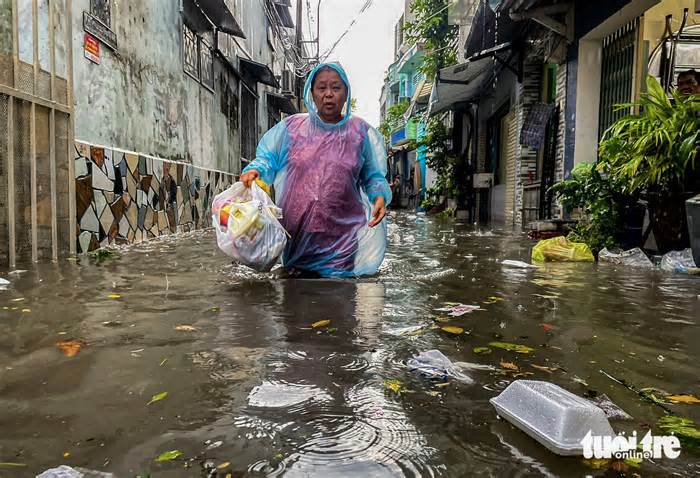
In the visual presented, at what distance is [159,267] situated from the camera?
464cm

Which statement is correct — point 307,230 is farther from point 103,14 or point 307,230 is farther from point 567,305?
point 103,14

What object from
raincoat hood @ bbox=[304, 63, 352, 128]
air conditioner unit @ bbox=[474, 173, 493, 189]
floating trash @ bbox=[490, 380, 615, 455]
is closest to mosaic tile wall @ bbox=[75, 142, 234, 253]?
raincoat hood @ bbox=[304, 63, 352, 128]

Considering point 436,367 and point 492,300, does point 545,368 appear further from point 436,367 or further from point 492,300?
point 492,300

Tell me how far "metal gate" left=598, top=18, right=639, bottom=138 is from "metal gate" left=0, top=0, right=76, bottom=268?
5985 mm

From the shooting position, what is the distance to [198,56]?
964cm

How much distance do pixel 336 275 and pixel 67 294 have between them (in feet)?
6.14

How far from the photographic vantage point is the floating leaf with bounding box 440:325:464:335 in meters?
2.52

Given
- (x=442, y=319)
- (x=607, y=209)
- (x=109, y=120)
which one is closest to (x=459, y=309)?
(x=442, y=319)

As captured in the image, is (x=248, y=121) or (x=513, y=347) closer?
(x=513, y=347)

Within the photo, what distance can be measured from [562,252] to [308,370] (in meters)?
4.11

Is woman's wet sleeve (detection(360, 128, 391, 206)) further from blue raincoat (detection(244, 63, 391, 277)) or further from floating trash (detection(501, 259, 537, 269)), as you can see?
floating trash (detection(501, 259, 537, 269))

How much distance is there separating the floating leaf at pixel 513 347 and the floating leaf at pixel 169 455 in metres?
1.39

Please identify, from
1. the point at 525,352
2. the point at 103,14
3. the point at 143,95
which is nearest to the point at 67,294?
the point at 525,352

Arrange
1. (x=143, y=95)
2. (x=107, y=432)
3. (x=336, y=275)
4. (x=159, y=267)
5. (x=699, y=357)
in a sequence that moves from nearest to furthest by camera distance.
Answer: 1. (x=107, y=432)
2. (x=699, y=357)
3. (x=336, y=275)
4. (x=159, y=267)
5. (x=143, y=95)
